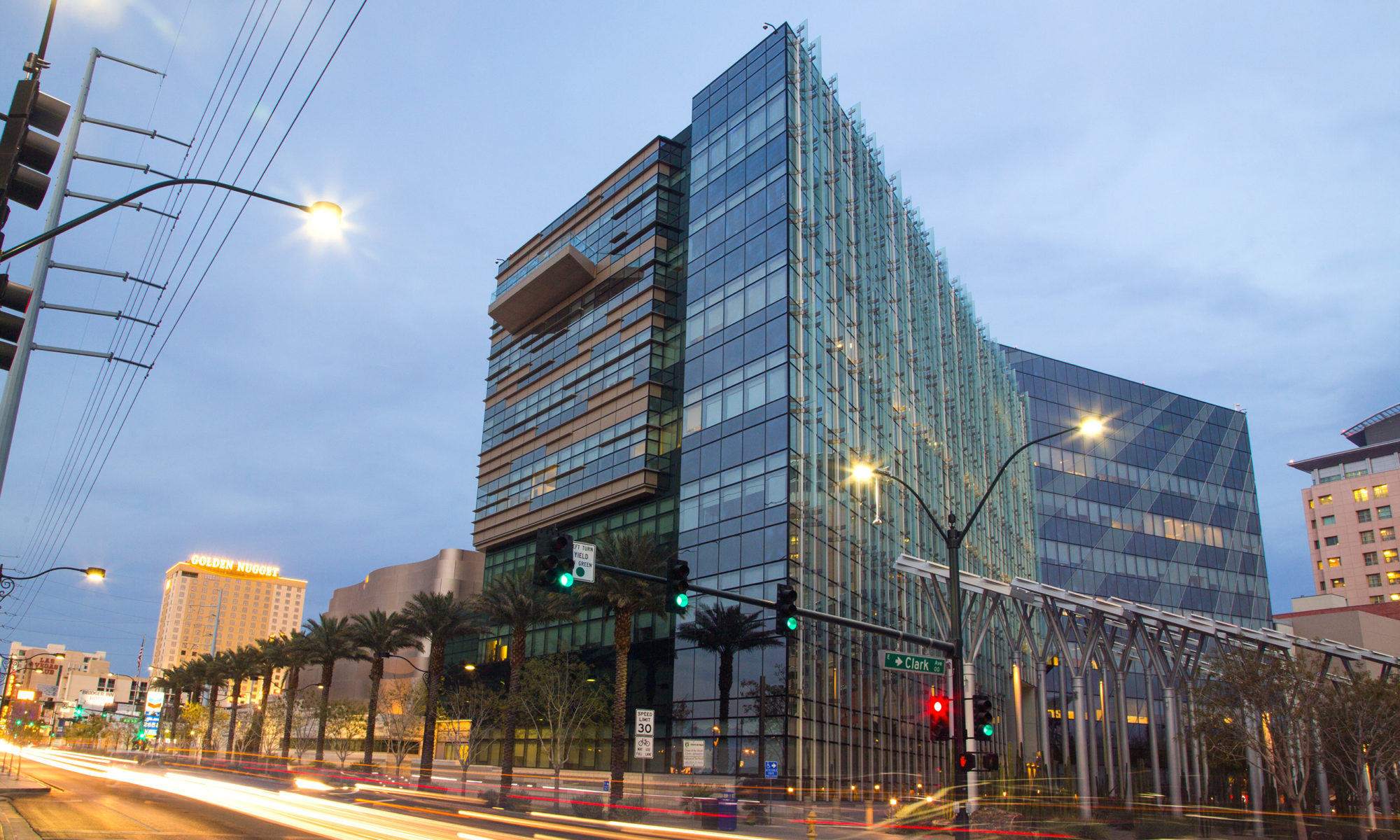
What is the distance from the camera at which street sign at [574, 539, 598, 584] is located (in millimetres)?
18297

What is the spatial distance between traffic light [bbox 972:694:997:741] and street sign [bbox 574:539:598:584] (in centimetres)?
947

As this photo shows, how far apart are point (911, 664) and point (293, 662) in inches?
2878

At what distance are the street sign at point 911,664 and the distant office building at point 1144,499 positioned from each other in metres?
75.5

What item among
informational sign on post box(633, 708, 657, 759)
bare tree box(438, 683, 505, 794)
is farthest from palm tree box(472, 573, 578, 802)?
informational sign on post box(633, 708, 657, 759)

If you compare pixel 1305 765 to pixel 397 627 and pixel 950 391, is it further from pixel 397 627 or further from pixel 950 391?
pixel 397 627

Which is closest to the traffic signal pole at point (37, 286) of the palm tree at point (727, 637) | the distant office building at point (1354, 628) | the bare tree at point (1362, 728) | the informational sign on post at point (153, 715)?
the palm tree at point (727, 637)

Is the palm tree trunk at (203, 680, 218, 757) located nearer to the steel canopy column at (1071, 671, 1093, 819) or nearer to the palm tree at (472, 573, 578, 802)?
the palm tree at (472, 573, 578, 802)

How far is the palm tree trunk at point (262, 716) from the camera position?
3339 inches

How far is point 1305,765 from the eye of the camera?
37.7m

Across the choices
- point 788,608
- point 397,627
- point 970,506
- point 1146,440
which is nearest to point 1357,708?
point 788,608

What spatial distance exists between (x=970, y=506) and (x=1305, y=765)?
36.3 meters

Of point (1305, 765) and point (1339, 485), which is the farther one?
point (1339, 485)

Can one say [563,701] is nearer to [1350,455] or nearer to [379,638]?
[379,638]

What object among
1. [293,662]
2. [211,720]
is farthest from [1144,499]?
[211,720]
